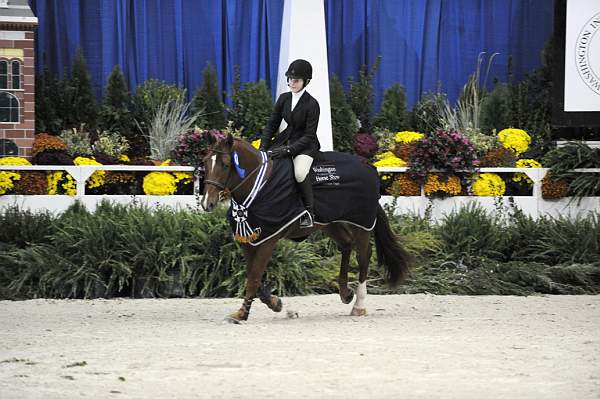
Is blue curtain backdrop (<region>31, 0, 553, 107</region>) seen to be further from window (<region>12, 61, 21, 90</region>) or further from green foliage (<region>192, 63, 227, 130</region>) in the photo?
window (<region>12, 61, 21, 90</region>)

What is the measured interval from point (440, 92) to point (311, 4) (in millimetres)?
3774

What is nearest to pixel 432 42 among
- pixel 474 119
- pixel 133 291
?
pixel 474 119

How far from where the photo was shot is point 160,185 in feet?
42.6

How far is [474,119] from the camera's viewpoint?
15.1 metres

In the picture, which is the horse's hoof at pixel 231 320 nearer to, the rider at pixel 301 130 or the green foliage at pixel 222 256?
the rider at pixel 301 130

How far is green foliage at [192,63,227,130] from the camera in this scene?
15.3 m

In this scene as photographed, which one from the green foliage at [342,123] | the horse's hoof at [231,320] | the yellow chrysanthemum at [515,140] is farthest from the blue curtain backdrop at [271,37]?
the horse's hoof at [231,320]

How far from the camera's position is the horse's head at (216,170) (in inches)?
335

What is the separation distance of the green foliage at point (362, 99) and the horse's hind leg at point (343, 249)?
6.36 m

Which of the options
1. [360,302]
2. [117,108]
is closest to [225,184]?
[360,302]

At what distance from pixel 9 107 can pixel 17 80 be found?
379 millimetres

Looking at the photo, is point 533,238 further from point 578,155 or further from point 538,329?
point 538,329

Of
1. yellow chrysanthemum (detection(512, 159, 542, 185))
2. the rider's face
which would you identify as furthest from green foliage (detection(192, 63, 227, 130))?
the rider's face

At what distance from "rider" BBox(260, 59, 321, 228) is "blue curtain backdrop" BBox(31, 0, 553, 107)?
7074 mm
